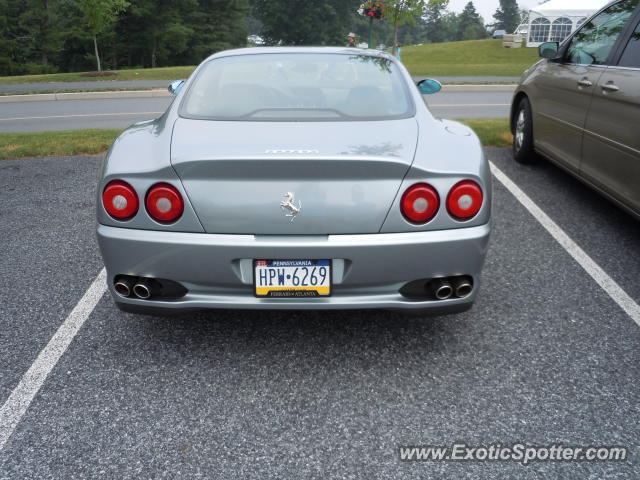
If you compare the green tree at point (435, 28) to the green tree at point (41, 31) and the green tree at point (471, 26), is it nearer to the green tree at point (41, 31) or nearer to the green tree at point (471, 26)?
the green tree at point (471, 26)

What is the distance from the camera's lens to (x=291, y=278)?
2.44 metres

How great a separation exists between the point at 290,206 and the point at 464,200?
2.50 feet

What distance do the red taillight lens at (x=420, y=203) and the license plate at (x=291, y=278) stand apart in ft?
1.30

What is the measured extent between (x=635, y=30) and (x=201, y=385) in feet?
12.8

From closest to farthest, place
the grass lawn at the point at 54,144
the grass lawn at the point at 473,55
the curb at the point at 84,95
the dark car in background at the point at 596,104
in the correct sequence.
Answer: the dark car in background at the point at 596,104, the grass lawn at the point at 54,144, the curb at the point at 84,95, the grass lawn at the point at 473,55

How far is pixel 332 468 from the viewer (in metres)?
2.08

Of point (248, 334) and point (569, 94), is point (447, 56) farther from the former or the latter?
point (248, 334)

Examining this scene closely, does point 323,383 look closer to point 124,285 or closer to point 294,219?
point 294,219

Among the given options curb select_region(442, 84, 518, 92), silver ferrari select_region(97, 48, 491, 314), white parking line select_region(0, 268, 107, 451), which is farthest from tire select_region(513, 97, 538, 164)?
curb select_region(442, 84, 518, 92)

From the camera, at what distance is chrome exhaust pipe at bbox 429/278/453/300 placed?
2.55 m

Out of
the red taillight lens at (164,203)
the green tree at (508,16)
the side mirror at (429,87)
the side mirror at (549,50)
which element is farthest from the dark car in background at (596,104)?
the green tree at (508,16)

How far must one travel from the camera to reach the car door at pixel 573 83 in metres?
4.54

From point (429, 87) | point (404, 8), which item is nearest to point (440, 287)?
point (429, 87)

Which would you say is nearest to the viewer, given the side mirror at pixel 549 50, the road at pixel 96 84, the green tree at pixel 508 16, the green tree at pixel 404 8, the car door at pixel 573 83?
the car door at pixel 573 83
